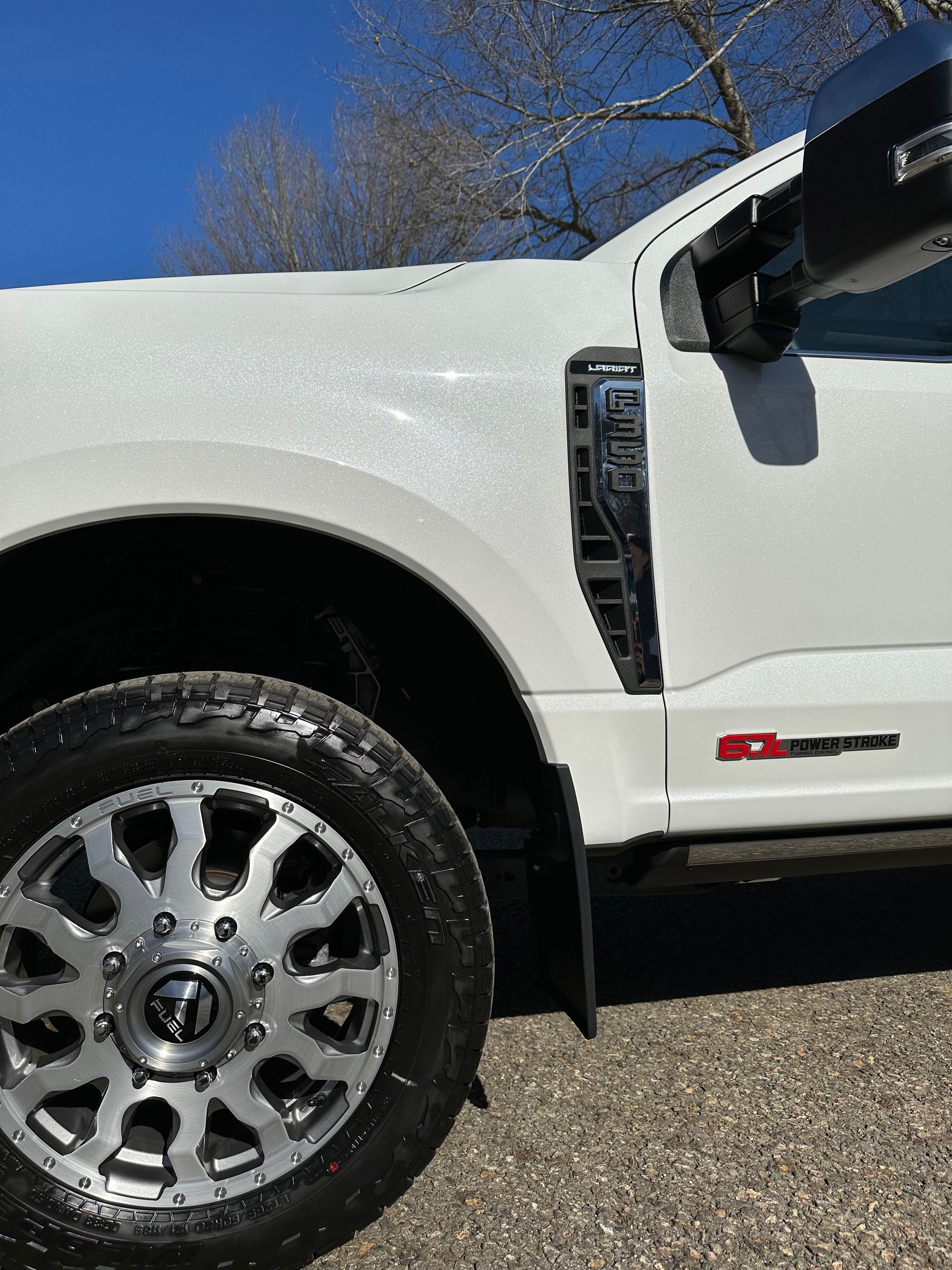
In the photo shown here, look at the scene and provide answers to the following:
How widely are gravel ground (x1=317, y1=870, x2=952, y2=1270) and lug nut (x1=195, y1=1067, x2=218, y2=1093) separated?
0.41 meters

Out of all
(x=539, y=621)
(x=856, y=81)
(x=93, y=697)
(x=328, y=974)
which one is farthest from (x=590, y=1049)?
(x=856, y=81)

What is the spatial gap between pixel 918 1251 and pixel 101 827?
155cm

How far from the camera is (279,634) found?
7.32ft

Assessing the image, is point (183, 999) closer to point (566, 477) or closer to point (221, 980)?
point (221, 980)

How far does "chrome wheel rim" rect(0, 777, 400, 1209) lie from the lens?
5.50 ft

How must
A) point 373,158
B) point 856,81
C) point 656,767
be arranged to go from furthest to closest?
point 373,158
point 656,767
point 856,81

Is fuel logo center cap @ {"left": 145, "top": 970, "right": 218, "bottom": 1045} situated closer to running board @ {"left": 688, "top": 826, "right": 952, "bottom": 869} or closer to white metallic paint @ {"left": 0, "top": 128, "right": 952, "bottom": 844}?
white metallic paint @ {"left": 0, "top": 128, "right": 952, "bottom": 844}

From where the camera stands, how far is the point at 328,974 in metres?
1.73

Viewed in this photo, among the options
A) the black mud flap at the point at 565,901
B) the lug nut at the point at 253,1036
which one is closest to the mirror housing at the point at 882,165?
the black mud flap at the point at 565,901

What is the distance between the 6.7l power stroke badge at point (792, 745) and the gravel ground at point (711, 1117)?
803mm

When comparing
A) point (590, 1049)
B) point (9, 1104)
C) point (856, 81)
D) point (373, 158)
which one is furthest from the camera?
point (373, 158)

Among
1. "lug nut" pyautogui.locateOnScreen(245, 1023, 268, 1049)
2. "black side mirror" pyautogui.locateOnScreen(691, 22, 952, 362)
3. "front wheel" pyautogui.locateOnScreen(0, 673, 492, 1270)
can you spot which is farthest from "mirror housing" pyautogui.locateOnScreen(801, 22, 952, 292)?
"lug nut" pyautogui.locateOnScreen(245, 1023, 268, 1049)

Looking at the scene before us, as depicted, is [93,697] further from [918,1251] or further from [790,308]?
[918,1251]

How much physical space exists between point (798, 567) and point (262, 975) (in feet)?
3.88
